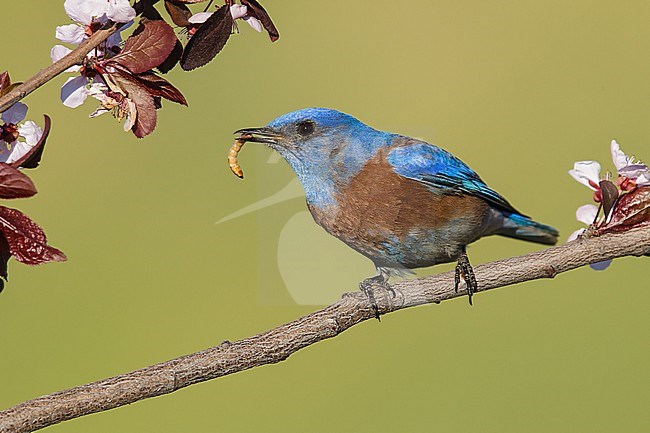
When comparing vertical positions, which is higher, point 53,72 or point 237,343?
point 53,72

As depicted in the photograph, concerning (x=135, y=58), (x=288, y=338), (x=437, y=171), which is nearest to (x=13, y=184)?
(x=135, y=58)

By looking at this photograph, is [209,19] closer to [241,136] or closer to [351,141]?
[241,136]

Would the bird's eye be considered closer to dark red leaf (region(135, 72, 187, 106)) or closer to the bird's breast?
the bird's breast

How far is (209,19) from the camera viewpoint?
0.49 metres

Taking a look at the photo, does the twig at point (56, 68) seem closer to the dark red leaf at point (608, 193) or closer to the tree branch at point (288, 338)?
the tree branch at point (288, 338)

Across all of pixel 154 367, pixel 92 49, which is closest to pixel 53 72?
pixel 92 49

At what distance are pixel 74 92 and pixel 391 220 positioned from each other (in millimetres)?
391

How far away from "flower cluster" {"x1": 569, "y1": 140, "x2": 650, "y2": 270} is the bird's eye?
10.5 inches

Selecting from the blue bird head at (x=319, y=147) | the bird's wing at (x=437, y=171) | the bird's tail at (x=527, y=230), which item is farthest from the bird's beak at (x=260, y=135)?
the bird's tail at (x=527, y=230)

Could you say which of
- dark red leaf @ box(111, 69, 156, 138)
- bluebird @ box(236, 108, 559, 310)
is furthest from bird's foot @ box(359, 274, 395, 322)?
dark red leaf @ box(111, 69, 156, 138)

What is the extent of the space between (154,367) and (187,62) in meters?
0.22

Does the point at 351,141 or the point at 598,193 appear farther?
the point at 351,141

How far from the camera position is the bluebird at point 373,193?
0.79 m

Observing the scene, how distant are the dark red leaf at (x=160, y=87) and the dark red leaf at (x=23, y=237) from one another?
11cm
